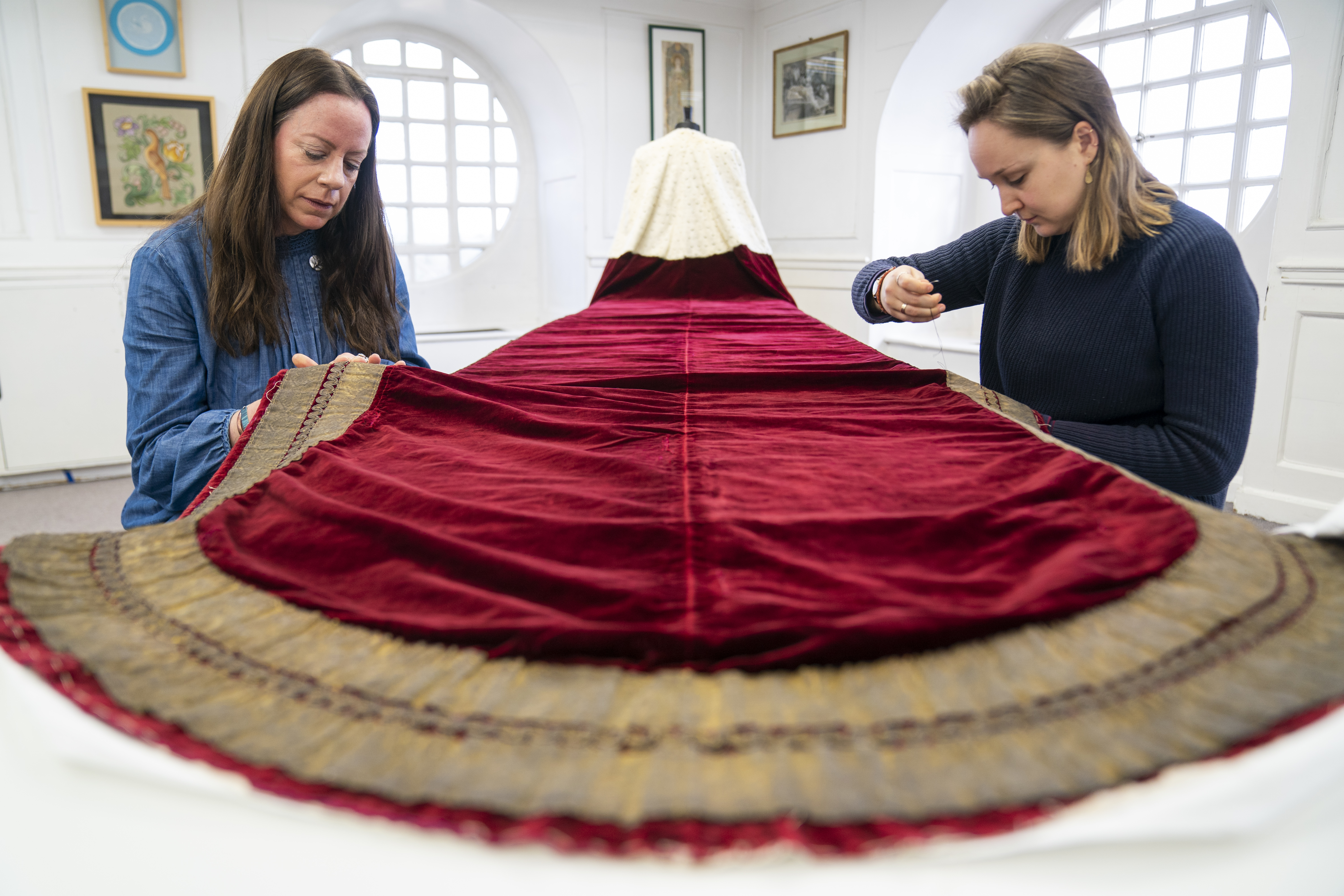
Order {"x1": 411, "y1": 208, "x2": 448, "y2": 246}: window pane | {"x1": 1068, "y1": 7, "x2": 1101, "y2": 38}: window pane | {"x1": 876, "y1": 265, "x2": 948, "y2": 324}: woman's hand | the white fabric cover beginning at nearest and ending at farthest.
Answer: {"x1": 876, "y1": 265, "x2": 948, "y2": 324}: woman's hand, the white fabric cover, {"x1": 1068, "y1": 7, "x2": 1101, "y2": 38}: window pane, {"x1": 411, "y1": 208, "x2": 448, "y2": 246}: window pane

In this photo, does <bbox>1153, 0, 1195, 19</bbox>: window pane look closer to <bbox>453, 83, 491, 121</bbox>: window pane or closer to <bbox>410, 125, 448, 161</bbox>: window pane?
<bbox>453, 83, 491, 121</bbox>: window pane

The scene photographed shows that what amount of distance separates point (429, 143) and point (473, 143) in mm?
276

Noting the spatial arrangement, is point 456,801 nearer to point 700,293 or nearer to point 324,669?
point 324,669

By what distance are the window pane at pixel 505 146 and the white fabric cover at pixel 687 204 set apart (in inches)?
87.3

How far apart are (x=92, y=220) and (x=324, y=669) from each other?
4.21 meters

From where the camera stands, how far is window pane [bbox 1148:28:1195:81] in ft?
11.9

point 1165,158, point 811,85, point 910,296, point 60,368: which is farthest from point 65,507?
point 1165,158

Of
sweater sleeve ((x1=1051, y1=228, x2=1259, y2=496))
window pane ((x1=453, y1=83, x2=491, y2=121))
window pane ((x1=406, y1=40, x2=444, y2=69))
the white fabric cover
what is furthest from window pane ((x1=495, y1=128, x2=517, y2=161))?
sweater sleeve ((x1=1051, y1=228, x2=1259, y2=496))

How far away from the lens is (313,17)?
4.07 m

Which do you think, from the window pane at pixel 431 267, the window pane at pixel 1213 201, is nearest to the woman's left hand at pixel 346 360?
the window pane at pixel 1213 201

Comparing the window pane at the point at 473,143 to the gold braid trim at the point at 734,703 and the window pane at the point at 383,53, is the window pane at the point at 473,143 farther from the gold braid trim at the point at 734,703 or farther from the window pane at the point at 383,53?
the gold braid trim at the point at 734,703

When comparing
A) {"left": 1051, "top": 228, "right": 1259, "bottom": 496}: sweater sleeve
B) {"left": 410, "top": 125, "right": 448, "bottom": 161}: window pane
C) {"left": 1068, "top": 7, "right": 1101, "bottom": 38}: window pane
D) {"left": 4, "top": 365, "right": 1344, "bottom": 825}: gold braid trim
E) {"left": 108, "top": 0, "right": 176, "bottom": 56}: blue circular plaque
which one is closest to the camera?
{"left": 4, "top": 365, "right": 1344, "bottom": 825}: gold braid trim

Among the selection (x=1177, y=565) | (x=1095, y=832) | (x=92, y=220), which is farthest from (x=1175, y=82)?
(x=92, y=220)

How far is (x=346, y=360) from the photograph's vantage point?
133cm
